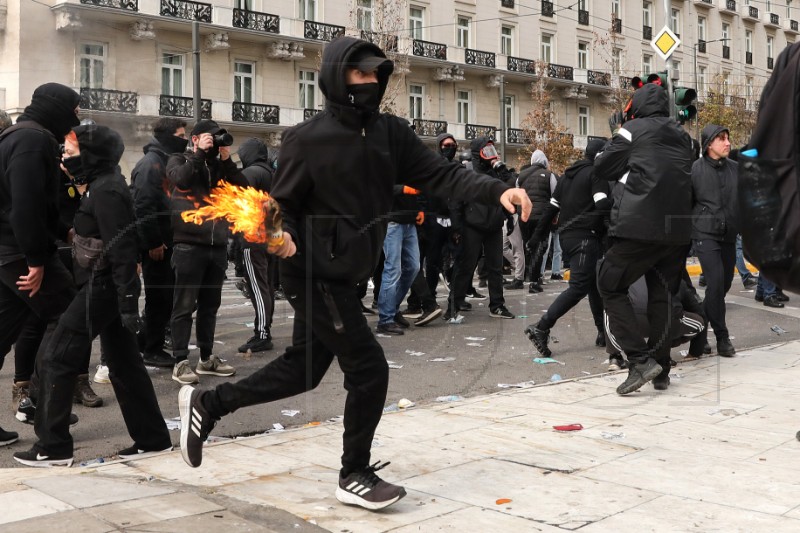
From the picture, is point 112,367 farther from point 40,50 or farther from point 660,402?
point 660,402

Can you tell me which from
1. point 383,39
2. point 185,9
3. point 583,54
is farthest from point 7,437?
point 583,54

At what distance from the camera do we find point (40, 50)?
19.3 ft

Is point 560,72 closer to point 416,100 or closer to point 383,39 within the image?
point 416,100

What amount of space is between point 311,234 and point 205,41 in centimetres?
2622

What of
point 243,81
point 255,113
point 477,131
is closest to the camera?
point 243,81

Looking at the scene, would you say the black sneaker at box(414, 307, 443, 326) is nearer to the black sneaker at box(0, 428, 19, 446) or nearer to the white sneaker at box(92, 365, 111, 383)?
the white sneaker at box(92, 365, 111, 383)

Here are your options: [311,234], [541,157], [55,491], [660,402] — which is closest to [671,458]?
[660,402]

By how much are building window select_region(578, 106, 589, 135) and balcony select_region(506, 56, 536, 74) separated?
Answer: 5742 millimetres

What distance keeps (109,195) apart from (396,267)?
465 cm

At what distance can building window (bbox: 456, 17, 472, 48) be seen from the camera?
4623 cm

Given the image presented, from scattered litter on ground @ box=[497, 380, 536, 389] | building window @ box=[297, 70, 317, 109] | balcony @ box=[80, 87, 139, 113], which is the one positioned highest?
building window @ box=[297, 70, 317, 109]

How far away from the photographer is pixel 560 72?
5050 centimetres

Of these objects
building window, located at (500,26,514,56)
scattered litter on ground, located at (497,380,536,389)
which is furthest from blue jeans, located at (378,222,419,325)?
building window, located at (500,26,514,56)

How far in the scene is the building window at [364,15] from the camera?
39578 mm
